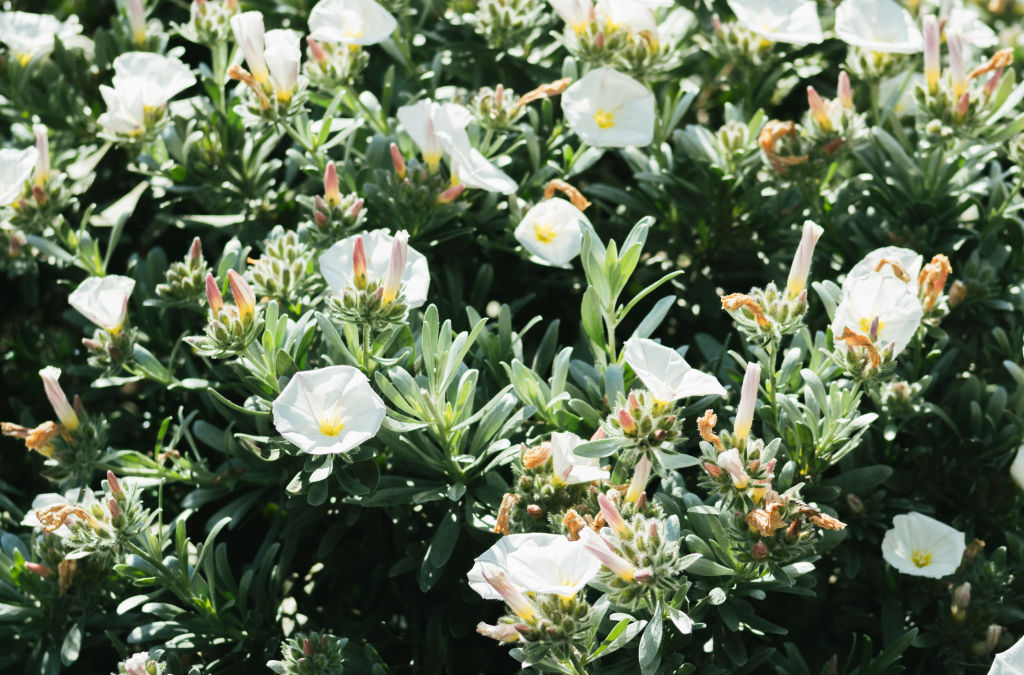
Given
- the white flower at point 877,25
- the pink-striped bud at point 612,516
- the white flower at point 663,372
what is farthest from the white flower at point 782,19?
the pink-striped bud at point 612,516

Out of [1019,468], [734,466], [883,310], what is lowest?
[1019,468]

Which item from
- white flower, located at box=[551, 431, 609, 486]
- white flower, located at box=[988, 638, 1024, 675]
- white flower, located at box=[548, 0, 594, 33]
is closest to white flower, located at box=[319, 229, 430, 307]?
white flower, located at box=[551, 431, 609, 486]

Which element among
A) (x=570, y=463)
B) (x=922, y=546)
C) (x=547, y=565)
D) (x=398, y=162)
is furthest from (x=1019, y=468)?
(x=398, y=162)

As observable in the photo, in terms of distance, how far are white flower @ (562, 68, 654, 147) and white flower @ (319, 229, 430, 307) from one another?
1.84 ft

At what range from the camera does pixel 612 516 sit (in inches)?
65.5

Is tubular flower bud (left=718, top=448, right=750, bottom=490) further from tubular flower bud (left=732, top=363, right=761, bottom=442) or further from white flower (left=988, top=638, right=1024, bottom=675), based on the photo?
white flower (left=988, top=638, right=1024, bottom=675)

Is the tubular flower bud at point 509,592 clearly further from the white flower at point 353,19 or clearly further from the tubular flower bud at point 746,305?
the white flower at point 353,19

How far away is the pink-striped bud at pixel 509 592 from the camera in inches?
63.5

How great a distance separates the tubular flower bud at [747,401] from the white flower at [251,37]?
4.18 ft

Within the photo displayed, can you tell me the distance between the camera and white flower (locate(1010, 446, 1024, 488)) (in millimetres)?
2045

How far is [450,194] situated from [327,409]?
639mm

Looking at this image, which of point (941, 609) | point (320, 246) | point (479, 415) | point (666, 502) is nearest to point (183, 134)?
point (320, 246)

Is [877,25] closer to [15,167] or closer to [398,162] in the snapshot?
[398,162]

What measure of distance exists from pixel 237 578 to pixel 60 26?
5.49 ft
